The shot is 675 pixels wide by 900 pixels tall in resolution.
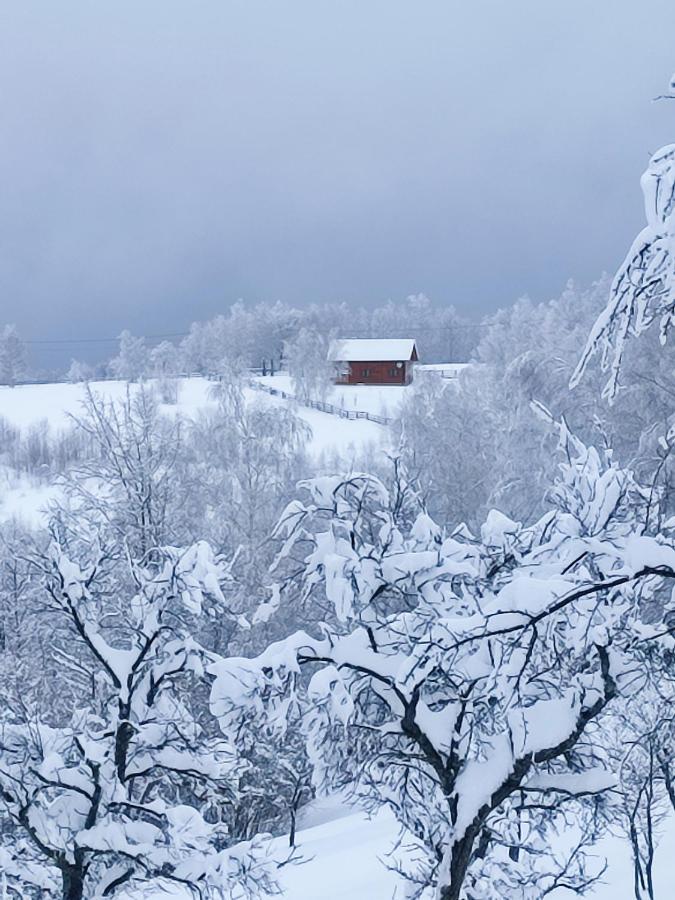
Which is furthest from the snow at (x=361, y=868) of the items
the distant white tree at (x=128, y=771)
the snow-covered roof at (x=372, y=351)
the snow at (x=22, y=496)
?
the snow-covered roof at (x=372, y=351)

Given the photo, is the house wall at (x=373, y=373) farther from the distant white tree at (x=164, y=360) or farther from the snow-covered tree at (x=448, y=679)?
the snow-covered tree at (x=448, y=679)

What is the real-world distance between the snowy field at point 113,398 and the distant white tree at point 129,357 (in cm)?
1628

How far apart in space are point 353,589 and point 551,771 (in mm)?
2086

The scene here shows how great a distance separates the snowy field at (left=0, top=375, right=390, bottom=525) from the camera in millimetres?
43625

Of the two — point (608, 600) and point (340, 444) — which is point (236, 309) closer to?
point (340, 444)

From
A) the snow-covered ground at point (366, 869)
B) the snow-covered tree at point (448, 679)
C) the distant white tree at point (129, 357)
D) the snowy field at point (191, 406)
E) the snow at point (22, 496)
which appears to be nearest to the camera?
the snow-covered tree at point (448, 679)

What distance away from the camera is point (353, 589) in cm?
577

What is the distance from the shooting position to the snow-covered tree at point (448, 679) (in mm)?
5203

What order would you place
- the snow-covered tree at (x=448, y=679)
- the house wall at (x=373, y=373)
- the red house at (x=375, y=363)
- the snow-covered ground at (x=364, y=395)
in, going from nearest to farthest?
the snow-covered tree at (x=448, y=679), the snow-covered ground at (x=364, y=395), the red house at (x=375, y=363), the house wall at (x=373, y=373)

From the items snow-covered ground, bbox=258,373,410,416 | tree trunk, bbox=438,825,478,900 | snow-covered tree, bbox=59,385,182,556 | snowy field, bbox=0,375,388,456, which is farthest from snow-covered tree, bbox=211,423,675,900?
snow-covered ground, bbox=258,373,410,416

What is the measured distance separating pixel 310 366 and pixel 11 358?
33.9m

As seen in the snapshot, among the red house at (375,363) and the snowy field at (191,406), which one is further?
the red house at (375,363)

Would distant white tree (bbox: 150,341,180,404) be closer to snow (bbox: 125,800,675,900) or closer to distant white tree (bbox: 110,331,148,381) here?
distant white tree (bbox: 110,331,148,381)

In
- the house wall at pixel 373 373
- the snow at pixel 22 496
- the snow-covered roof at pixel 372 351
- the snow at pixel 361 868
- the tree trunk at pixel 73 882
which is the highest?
the snow-covered roof at pixel 372 351
